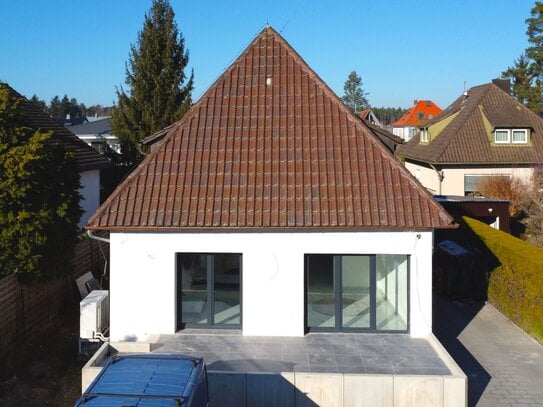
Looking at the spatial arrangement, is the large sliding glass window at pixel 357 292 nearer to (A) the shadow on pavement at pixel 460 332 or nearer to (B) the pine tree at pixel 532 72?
(A) the shadow on pavement at pixel 460 332

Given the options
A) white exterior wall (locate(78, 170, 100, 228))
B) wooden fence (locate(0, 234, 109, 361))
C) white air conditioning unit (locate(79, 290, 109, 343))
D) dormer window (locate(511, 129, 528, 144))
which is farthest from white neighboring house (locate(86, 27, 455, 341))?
dormer window (locate(511, 129, 528, 144))

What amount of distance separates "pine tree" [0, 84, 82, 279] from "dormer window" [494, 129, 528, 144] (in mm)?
26668

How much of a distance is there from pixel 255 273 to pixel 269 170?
89.3 inches

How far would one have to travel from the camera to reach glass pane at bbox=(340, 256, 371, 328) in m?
12.0

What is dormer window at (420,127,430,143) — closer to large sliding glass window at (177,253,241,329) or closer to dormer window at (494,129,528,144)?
dormer window at (494,129,528,144)

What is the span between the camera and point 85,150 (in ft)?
79.6

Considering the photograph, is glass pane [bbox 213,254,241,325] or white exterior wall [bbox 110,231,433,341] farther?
glass pane [bbox 213,254,241,325]

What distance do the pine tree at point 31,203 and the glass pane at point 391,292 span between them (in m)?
7.15

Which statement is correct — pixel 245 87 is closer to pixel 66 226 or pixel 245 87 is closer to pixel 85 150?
pixel 66 226

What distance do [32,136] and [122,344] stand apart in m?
5.21

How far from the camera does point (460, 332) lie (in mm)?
14422

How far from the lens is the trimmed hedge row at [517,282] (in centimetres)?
1372

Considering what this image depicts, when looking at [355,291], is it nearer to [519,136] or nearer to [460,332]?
[460,332]

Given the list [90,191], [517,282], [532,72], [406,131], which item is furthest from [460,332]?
[406,131]
